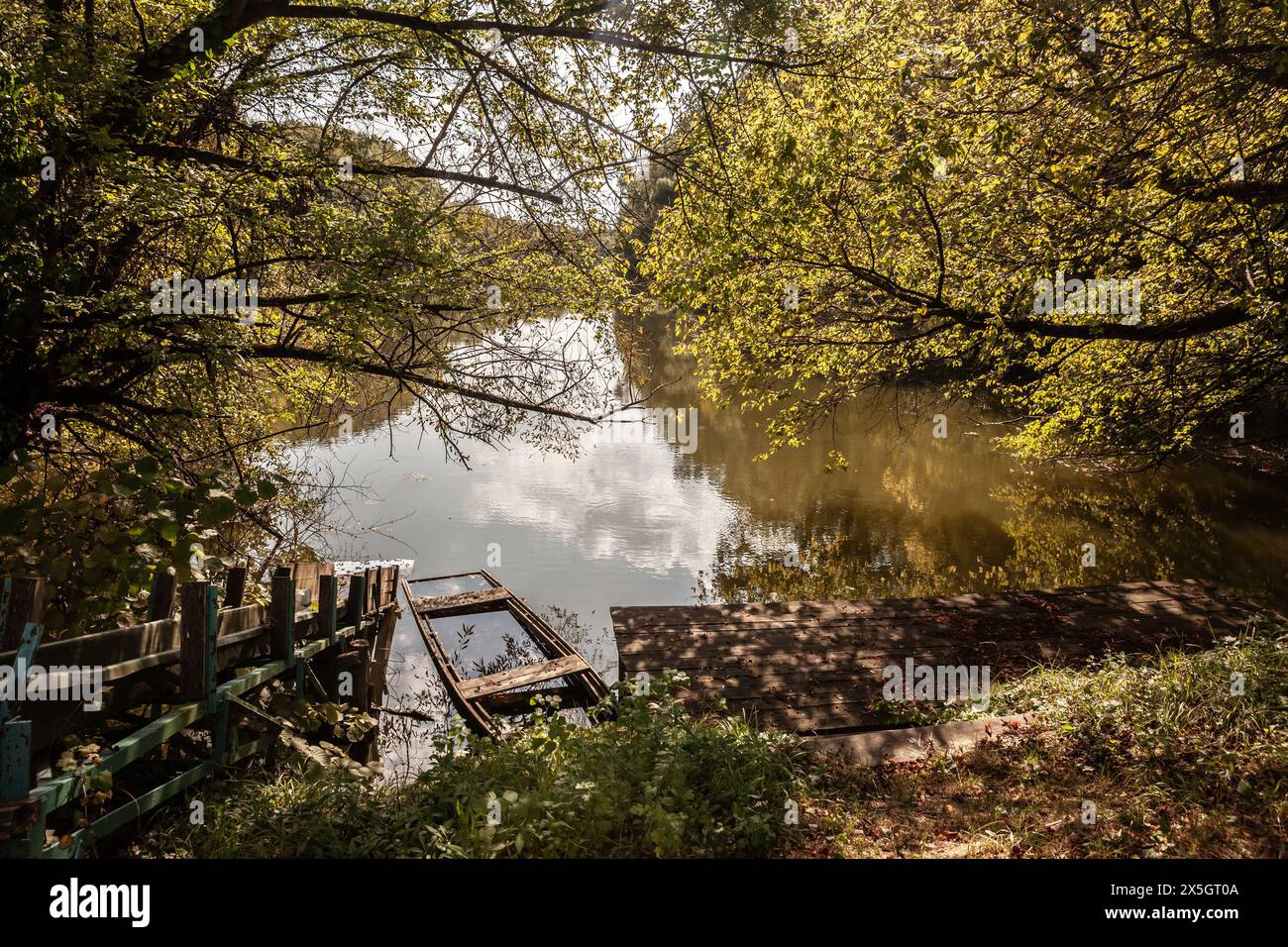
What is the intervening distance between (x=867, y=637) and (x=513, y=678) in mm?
4854

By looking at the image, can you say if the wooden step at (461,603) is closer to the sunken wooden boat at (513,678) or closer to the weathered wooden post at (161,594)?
the sunken wooden boat at (513,678)

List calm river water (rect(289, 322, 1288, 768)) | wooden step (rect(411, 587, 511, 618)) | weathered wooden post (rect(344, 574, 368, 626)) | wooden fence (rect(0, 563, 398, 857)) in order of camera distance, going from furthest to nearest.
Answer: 1. calm river water (rect(289, 322, 1288, 768))
2. wooden step (rect(411, 587, 511, 618))
3. weathered wooden post (rect(344, 574, 368, 626))
4. wooden fence (rect(0, 563, 398, 857))

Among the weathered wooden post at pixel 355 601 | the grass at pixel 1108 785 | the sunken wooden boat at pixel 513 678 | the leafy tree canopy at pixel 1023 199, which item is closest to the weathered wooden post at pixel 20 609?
the sunken wooden boat at pixel 513 678

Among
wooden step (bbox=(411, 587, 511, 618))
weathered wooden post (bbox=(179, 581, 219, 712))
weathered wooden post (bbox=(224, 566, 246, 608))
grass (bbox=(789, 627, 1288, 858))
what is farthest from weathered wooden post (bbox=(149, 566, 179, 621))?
wooden step (bbox=(411, 587, 511, 618))

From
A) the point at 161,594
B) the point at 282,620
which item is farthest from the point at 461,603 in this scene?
the point at 161,594

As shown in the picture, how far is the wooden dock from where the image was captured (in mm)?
7355

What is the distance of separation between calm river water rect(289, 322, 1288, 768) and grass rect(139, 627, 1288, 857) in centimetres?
413

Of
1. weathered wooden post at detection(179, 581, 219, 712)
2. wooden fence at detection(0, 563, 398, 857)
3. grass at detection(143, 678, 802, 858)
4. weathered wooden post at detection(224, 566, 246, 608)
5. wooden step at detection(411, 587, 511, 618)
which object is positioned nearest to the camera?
wooden fence at detection(0, 563, 398, 857)

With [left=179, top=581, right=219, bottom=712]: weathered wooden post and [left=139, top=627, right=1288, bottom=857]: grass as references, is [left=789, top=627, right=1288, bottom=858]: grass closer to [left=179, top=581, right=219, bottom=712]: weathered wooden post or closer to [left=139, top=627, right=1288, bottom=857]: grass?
[left=139, top=627, right=1288, bottom=857]: grass

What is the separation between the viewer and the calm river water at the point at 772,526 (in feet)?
43.0

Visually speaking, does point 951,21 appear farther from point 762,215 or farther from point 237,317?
point 237,317

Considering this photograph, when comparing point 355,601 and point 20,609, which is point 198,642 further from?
point 355,601

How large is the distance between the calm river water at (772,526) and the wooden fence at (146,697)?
10.8 ft
